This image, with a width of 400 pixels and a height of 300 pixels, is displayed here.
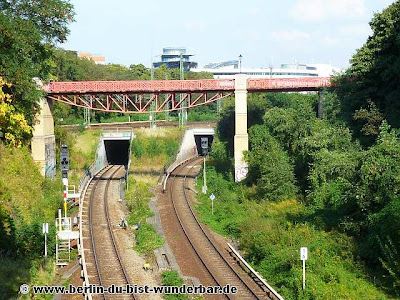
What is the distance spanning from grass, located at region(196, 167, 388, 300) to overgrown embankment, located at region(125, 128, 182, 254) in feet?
12.9

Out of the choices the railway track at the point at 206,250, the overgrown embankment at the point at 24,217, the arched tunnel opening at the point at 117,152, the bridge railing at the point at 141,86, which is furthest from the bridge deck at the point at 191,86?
the arched tunnel opening at the point at 117,152

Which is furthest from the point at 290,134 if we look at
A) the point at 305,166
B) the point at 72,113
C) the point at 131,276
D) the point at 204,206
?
the point at 72,113

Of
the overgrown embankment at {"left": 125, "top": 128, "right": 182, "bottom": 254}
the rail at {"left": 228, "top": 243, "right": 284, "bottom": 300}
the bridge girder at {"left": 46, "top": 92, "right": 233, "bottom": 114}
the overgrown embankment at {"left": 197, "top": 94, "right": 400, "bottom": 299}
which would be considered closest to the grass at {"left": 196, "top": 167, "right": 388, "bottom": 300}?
the overgrown embankment at {"left": 197, "top": 94, "right": 400, "bottom": 299}

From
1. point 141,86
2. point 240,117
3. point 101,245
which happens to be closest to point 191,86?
point 141,86

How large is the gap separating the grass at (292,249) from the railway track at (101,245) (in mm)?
5652

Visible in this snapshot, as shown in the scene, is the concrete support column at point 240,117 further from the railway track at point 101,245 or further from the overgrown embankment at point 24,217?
the overgrown embankment at point 24,217

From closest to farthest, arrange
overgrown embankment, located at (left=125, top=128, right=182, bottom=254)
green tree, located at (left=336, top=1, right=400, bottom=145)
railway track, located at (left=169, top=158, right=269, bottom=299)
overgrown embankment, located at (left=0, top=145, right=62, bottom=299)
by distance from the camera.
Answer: railway track, located at (left=169, top=158, right=269, bottom=299), overgrown embankment, located at (left=0, top=145, right=62, bottom=299), overgrown embankment, located at (left=125, top=128, right=182, bottom=254), green tree, located at (left=336, top=1, right=400, bottom=145)

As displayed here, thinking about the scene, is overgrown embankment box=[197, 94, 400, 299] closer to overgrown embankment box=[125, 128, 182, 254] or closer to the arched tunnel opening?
overgrown embankment box=[125, 128, 182, 254]

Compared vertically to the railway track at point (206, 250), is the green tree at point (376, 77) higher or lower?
higher

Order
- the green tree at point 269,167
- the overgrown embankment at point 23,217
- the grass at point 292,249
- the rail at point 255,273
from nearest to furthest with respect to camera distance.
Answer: the grass at point 292,249 < the rail at point 255,273 < the overgrown embankment at point 23,217 < the green tree at point 269,167

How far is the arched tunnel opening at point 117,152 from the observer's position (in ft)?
182

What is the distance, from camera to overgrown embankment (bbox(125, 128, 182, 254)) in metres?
28.2

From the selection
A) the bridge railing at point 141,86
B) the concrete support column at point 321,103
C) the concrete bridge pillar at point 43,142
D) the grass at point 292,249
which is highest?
the bridge railing at point 141,86

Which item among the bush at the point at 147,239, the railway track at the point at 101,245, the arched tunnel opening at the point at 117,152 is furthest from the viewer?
the arched tunnel opening at the point at 117,152
